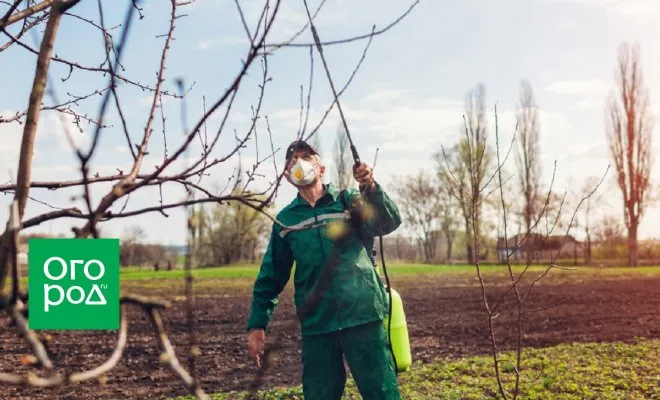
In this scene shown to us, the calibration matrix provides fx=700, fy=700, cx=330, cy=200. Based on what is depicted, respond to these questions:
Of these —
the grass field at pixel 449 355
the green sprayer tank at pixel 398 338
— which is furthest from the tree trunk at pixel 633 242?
the green sprayer tank at pixel 398 338

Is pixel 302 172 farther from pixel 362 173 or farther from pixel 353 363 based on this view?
pixel 353 363

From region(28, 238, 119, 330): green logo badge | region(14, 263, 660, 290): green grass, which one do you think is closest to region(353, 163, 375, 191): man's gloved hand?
region(28, 238, 119, 330): green logo badge

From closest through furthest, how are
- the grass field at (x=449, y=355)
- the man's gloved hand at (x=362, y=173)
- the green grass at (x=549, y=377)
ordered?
the man's gloved hand at (x=362, y=173) → the green grass at (x=549, y=377) → the grass field at (x=449, y=355)

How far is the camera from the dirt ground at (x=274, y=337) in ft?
22.1

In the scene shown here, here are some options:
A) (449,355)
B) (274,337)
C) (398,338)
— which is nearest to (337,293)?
(398,338)

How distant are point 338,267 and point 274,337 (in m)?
5.85

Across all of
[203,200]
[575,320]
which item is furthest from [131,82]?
[575,320]

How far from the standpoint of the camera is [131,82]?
3158 mm

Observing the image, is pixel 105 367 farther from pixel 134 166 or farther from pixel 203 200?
pixel 134 166

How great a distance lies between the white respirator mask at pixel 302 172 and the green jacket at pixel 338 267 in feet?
0.52

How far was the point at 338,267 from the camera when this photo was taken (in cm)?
363

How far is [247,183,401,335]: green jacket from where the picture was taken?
3594mm

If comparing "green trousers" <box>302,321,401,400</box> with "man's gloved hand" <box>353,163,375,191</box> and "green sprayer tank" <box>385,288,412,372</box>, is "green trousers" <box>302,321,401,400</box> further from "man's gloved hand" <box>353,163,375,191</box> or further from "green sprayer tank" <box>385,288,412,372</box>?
"man's gloved hand" <box>353,163,375,191</box>

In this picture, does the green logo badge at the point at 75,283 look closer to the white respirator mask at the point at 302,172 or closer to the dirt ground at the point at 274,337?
the white respirator mask at the point at 302,172
